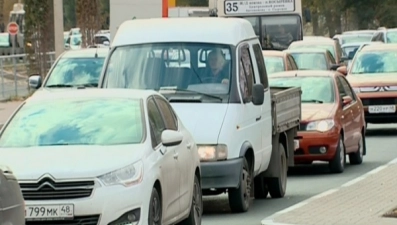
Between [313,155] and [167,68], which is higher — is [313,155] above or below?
below

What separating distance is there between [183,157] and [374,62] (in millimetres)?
15993

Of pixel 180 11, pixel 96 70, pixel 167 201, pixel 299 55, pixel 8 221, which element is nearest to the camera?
pixel 8 221

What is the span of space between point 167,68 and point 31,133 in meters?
3.63

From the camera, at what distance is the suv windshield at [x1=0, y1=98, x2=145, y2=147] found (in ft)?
35.7

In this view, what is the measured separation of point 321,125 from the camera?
18750mm

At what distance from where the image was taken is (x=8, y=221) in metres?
8.03

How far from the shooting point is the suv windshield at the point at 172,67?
1437cm

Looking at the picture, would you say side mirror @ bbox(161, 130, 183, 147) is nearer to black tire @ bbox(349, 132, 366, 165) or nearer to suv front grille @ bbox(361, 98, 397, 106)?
black tire @ bbox(349, 132, 366, 165)

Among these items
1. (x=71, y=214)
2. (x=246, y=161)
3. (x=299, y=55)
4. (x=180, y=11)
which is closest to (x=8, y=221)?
(x=71, y=214)

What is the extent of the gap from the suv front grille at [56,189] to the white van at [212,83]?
3.68 meters

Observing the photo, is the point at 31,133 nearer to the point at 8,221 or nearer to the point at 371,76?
the point at 8,221

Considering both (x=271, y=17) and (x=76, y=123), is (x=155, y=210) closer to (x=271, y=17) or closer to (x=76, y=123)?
(x=76, y=123)

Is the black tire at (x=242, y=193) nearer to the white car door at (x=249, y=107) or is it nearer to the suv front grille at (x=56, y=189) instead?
the white car door at (x=249, y=107)

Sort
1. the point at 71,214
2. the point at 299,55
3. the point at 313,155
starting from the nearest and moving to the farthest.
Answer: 1. the point at 71,214
2. the point at 313,155
3. the point at 299,55
